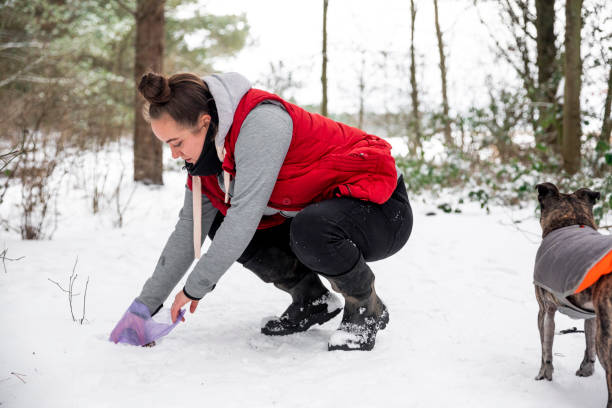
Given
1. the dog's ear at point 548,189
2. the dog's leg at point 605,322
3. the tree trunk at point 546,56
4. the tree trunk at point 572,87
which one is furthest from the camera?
the tree trunk at point 546,56

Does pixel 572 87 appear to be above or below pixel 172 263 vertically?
above

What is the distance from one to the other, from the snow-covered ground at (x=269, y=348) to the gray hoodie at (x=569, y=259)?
0.39 m

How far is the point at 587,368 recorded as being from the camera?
1.83 meters

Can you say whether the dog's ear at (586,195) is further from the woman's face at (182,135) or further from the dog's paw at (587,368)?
the woman's face at (182,135)

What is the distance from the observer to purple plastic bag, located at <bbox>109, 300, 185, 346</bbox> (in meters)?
2.08

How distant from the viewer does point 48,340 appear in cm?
207

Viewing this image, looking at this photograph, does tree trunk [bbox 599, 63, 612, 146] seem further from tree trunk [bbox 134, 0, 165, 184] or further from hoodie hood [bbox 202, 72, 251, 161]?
tree trunk [bbox 134, 0, 165, 184]

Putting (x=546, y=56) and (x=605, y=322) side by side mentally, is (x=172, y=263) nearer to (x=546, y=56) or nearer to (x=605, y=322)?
(x=605, y=322)

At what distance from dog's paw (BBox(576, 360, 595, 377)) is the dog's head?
0.49m

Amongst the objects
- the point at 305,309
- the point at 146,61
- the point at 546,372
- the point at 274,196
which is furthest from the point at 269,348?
the point at 146,61

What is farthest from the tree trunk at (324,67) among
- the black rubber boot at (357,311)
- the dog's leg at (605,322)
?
the dog's leg at (605,322)

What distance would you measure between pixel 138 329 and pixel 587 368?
1768 millimetres

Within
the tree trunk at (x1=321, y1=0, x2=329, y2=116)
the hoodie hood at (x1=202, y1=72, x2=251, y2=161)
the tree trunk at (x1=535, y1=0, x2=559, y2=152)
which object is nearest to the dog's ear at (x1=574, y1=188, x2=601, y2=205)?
the hoodie hood at (x1=202, y1=72, x2=251, y2=161)

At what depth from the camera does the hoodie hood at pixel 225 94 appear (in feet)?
6.14
